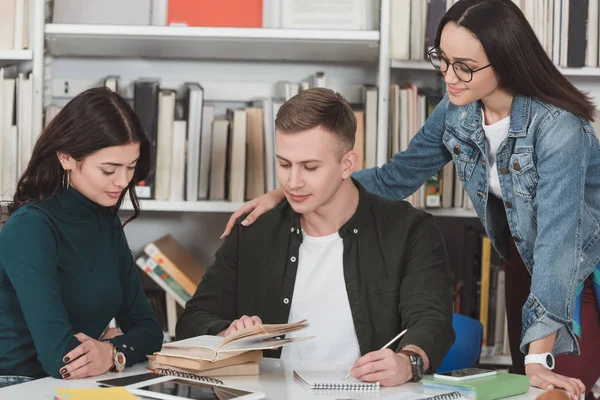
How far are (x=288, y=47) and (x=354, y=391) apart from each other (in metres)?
1.46

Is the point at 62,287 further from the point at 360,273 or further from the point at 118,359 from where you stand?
the point at 360,273

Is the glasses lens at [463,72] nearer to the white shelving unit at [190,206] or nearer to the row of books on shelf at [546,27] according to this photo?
the row of books on shelf at [546,27]

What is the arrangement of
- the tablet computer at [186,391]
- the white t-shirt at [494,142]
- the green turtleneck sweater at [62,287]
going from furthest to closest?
the white t-shirt at [494,142]
the green turtleneck sweater at [62,287]
the tablet computer at [186,391]

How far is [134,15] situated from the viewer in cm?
250

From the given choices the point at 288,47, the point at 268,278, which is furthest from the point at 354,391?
the point at 288,47

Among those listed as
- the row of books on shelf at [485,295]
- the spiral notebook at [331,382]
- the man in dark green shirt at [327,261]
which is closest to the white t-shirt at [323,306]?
the man in dark green shirt at [327,261]

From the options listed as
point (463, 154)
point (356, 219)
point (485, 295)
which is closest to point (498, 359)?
point (485, 295)

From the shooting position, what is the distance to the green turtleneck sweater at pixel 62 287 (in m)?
1.46

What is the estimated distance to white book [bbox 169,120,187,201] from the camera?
2.50 m

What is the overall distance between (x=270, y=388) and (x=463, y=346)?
698 mm

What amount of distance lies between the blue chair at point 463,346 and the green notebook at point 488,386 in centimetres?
49

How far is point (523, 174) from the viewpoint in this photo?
1.76 metres

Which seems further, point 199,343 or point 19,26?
point 19,26

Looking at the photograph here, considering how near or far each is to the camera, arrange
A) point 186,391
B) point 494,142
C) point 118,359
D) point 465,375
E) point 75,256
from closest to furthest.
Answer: point 186,391, point 465,375, point 118,359, point 75,256, point 494,142
